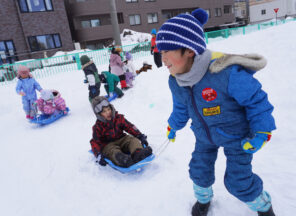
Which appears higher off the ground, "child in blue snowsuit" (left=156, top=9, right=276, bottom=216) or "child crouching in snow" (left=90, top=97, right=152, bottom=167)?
"child in blue snowsuit" (left=156, top=9, right=276, bottom=216)

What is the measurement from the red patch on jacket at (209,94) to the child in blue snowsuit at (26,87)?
5515mm

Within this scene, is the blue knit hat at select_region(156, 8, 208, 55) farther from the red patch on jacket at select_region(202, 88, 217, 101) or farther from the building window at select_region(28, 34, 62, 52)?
the building window at select_region(28, 34, 62, 52)

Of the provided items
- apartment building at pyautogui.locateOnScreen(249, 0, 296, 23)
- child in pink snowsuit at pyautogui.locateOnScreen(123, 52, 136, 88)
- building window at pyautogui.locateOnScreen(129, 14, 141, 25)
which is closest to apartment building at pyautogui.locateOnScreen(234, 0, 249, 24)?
apartment building at pyautogui.locateOnScreen(249, 0, 296, 23)

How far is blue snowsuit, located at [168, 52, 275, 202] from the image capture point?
1.25m

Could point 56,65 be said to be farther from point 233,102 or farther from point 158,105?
point 233,102

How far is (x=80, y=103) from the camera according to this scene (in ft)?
23.3

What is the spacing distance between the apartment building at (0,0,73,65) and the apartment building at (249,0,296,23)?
128 feet

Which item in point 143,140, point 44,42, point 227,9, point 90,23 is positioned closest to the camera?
point 143,140

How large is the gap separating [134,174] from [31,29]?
19.8m

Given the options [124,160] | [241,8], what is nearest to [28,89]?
[124,160]

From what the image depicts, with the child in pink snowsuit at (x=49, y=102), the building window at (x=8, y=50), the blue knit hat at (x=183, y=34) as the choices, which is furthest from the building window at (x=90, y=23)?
the blue knit hat at (x=183, y=34)

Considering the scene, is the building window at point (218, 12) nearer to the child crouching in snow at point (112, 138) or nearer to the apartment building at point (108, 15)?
the apartment building at point (108, 15)

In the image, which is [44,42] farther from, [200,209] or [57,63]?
[200,209]

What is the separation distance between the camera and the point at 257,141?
127 centimetres
